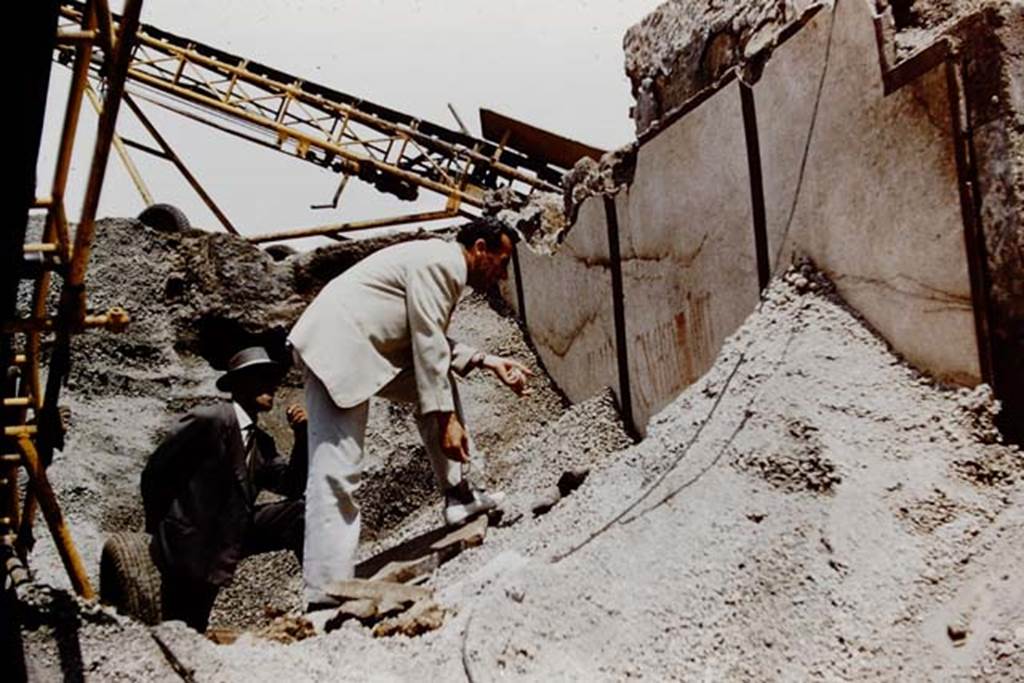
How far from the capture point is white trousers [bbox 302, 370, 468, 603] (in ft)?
13.4

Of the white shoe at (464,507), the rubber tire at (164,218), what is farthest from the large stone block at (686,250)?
the rubber tire at (164,218)

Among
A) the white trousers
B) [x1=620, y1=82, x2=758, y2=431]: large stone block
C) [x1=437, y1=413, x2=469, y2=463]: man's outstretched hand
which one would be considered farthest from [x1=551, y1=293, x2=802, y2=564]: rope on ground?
the white trousers

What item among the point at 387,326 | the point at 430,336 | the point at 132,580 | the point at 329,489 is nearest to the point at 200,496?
the point at 132,580

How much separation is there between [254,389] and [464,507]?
2.99ft

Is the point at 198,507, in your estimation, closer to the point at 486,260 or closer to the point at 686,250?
the point at 486,260

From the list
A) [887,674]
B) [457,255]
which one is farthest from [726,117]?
[887,674]

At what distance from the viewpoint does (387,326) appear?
435 cm

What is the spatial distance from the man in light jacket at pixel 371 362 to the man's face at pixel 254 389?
0.45 metres

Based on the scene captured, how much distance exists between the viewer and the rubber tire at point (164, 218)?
28.3 feet

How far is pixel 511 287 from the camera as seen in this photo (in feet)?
22.5

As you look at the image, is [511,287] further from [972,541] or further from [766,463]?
[972,541]

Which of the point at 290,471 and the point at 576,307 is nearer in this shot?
the point at 290,471

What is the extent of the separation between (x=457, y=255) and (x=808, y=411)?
147 cm

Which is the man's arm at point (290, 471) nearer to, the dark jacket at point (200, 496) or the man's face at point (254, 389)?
the man's face at point (254, 389)
